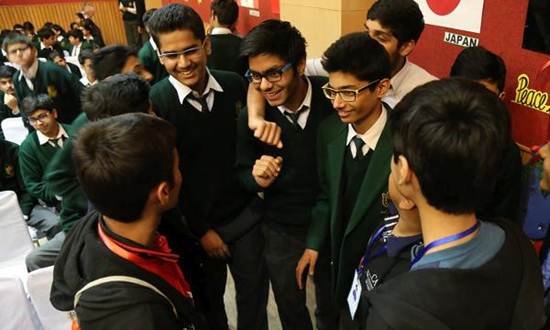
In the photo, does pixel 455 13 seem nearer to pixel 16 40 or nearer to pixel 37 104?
pixel 37 104

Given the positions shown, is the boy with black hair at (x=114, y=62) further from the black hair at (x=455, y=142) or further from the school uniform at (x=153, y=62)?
the black hair at (x=455, y=142)

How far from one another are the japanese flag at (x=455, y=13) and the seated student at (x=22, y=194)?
307 cm

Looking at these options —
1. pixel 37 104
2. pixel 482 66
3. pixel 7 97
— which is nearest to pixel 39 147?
pixel 37 104

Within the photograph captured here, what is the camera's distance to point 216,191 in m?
1.87

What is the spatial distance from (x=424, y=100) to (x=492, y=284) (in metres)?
0.39

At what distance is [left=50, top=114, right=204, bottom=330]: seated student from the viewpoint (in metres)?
0.98

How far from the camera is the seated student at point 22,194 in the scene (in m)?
3.10

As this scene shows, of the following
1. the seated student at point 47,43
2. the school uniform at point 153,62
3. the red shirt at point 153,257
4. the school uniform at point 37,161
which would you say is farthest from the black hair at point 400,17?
the seated student at point 47,43

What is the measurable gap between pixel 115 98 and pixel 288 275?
1120 mm

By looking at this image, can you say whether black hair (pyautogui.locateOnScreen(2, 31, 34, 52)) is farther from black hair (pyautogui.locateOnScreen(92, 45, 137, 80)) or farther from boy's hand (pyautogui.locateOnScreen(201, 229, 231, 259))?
boy's hand (pyautogui.locateOnScreen(201, 229, 231, 259))

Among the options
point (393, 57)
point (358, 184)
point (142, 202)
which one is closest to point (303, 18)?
point (393, 57)

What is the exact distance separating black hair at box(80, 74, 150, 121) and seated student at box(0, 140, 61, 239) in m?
1.97

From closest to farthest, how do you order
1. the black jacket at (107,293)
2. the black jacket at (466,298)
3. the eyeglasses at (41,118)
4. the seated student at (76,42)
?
the black jacket at (466,298)
the black jacket at (107,293)
the eyeglasses at (41,118)
the seated student at (76,42)

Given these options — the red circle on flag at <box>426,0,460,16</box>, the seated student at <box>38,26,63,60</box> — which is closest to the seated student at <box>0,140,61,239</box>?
the red circle on flag at <box>426,0,460,16</box>
